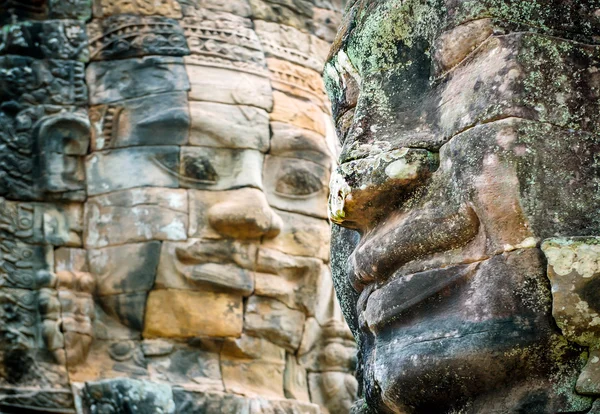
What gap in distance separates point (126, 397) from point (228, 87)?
2042 millimetres

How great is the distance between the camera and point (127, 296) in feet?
26.1

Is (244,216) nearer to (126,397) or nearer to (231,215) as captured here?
(231,215)

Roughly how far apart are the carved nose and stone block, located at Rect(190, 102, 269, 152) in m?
0.33

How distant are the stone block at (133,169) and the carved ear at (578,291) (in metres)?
5.59

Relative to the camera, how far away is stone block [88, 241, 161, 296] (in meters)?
7.91

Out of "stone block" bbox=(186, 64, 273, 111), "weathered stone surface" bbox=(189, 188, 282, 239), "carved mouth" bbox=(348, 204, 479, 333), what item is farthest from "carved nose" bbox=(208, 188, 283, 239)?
"carved mouth" bbox=(348, 204, 479, 333)

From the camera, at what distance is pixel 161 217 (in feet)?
26.1

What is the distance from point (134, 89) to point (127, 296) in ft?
4.27

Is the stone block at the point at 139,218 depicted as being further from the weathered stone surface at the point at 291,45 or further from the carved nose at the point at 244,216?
the weathered stone surface at the point at 291,45

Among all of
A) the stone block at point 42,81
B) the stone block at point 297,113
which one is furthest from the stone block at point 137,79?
the stone block at point 297,113

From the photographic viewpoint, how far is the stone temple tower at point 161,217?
786 cm

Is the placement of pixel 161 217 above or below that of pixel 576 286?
below

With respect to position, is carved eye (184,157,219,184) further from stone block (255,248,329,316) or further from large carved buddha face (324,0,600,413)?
large carved buddha face (324,0,600,413)

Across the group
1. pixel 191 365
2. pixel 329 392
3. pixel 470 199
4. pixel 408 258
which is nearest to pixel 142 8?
pixel 191 365
